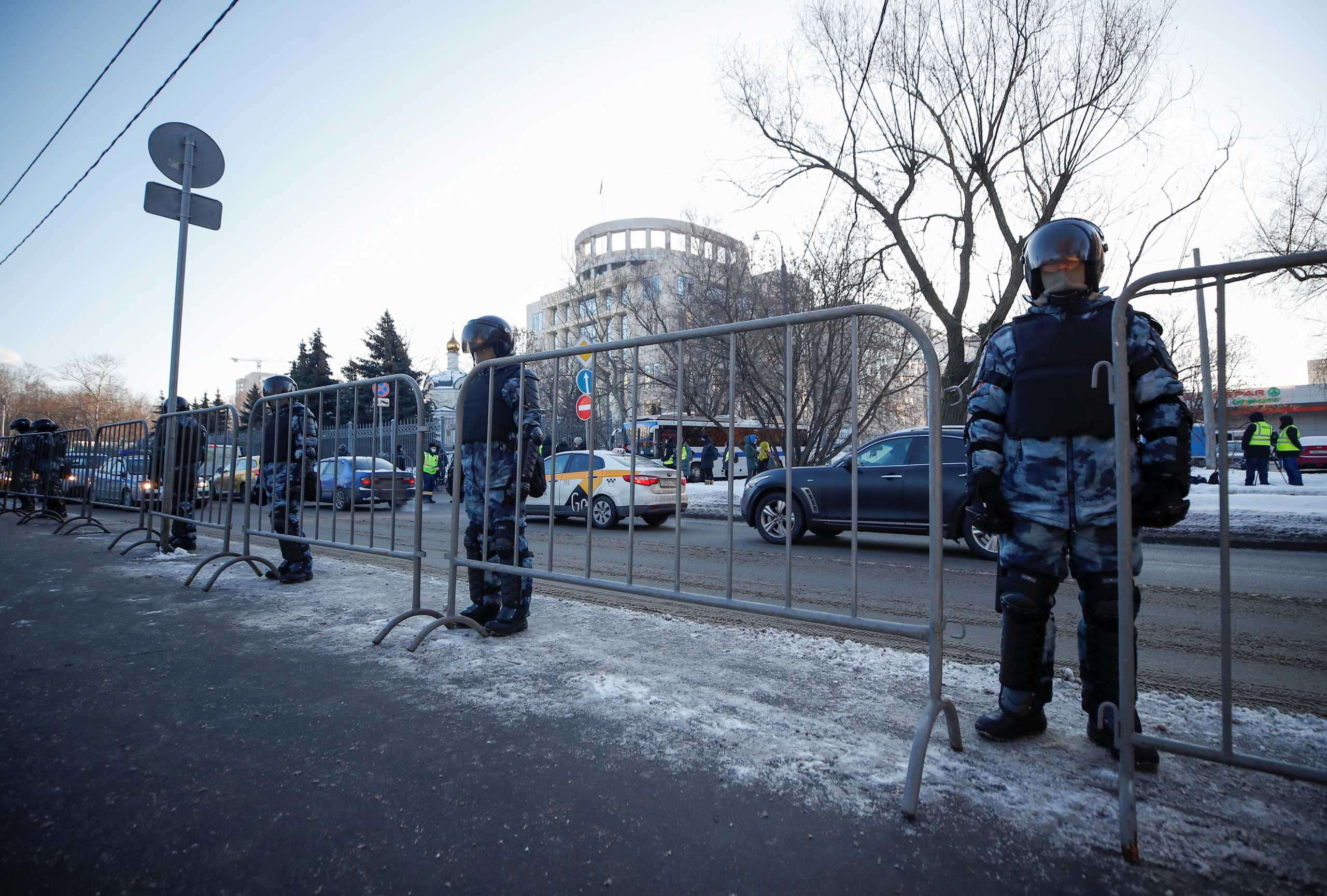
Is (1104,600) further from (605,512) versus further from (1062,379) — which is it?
(605,512)

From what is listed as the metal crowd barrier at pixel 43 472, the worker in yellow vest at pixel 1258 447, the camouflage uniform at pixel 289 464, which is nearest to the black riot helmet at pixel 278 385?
the camouflage uniform at pixel 289 464

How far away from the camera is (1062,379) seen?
2494 mm

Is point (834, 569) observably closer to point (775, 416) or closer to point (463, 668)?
point (463, 668)

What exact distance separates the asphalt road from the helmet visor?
A: 146 centimetres

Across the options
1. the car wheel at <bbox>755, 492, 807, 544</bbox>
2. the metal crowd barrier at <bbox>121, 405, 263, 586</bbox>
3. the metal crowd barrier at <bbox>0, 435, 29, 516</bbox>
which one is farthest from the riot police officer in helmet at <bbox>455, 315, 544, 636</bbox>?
the metal crowd barrier at <bbox>0, 435, 29, 516</bbox>

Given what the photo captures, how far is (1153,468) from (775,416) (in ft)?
42.0

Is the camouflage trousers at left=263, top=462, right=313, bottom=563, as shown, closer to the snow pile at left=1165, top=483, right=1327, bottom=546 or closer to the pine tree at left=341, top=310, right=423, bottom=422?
the snow pile at left=1165, top=483, right=1327, bottom=546

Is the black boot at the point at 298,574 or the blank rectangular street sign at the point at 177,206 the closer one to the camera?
the black boot at the point at 298,574

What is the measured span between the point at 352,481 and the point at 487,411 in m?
1.37

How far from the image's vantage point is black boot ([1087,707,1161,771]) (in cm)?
220

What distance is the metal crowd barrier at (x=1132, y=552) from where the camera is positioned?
1.80m

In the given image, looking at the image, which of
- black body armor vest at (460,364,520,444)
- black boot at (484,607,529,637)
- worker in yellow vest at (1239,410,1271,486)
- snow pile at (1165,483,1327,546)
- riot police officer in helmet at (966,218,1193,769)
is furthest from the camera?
worker in yellow vest at (1239,410,1271,486)

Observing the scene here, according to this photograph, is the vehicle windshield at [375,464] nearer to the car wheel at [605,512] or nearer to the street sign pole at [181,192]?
the street sign pole at [181,192]

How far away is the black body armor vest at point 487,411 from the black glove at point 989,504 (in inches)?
99.2
